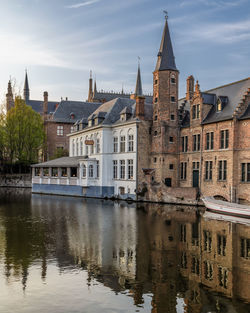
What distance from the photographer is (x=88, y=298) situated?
1160 centimetres

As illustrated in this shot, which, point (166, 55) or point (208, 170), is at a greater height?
point (166, 55)

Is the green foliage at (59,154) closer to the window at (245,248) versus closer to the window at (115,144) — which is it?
the window at (115,144)

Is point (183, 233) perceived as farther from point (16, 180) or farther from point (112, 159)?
point (16, 180)

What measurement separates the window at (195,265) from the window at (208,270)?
303 mm

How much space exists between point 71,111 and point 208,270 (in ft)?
203

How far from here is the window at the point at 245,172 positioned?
32094 millimetres

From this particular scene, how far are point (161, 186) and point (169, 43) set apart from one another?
1661 cm

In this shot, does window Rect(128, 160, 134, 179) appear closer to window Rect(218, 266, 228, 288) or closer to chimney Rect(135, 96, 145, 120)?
chimney Rect(135, 96, 145, 120)

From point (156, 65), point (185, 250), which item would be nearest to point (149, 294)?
point (185, 250)

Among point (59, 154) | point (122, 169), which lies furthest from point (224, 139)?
point (59, 154)

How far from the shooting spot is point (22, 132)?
211 feet

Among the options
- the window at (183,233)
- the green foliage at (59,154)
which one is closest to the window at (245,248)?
the window at (183,233)

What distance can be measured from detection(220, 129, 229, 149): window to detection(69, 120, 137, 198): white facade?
415 inches

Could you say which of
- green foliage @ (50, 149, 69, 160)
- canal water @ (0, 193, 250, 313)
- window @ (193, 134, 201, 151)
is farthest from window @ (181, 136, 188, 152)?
green foliage @ (50, 149, 69, 160)
